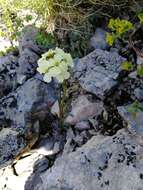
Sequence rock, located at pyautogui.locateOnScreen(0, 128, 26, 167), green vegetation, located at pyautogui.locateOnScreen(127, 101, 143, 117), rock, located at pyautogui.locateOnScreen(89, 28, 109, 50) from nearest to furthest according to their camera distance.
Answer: green vegetation, located at pyautogui.locateOnScreen(127, 101, 143, 117) < rock, located at pyautogui.locateOnScreen(0, 128, 26, 167) < rock, located at pyautogui.locateOnScreen(89, 28, 109, 50)

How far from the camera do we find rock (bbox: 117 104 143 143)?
267cm

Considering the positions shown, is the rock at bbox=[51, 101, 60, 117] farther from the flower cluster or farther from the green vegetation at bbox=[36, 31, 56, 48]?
the green vegetation at bbox=[36, 31, 56, 48]

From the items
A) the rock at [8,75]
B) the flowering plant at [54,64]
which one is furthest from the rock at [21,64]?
the flowering plant at [54,64]

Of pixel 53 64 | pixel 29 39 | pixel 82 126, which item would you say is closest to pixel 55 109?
pixel 82 126

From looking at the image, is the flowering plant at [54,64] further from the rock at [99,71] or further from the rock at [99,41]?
the rock at [99,41]

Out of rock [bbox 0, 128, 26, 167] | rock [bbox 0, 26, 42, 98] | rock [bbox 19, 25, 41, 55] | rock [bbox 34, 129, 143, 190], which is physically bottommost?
rock [bbox 34, 129, 143, 190]

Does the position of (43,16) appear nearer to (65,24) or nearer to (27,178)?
(65,24)

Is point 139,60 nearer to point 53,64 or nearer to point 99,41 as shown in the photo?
point 99,41

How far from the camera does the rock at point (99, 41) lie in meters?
3.49

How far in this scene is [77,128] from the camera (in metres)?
3.12

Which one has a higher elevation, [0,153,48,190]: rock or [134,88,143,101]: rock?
[134,88,143,101]: rock

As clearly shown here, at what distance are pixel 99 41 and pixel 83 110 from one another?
0.73 m

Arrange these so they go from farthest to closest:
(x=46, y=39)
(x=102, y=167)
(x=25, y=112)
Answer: (x=46, y=39) → (x=25, y=112) → (x=102, y=167)

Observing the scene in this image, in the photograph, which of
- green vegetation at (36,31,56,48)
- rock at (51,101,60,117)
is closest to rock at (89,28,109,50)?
green vegetation at (36,31,56,48)
